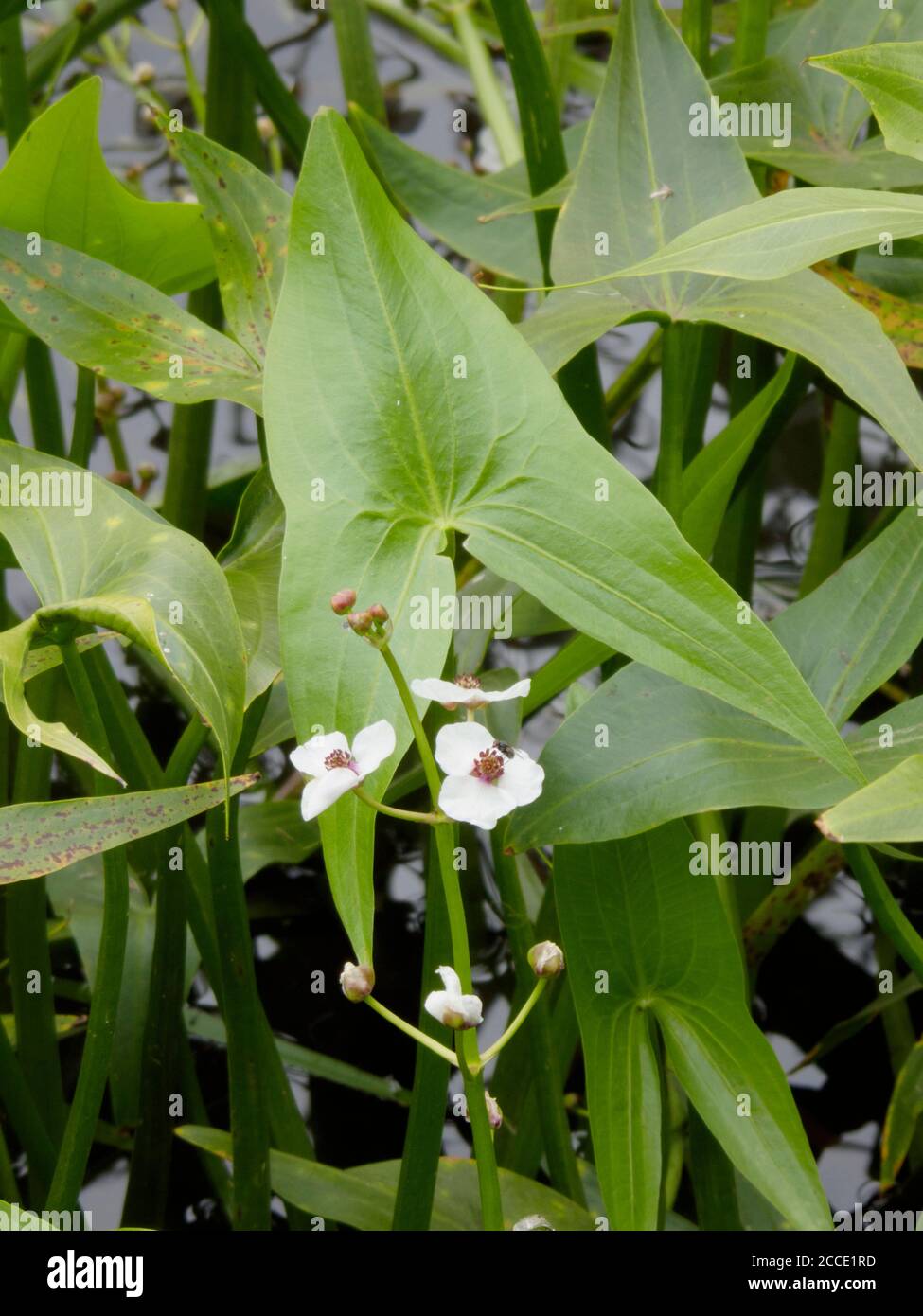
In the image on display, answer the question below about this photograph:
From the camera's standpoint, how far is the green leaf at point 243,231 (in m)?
0.50

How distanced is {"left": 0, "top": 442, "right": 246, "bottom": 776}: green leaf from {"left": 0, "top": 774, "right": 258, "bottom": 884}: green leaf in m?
0.03

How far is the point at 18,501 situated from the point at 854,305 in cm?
27

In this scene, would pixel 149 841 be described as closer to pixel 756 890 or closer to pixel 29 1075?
pixel 29 1075

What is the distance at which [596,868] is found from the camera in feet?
A: 1.36

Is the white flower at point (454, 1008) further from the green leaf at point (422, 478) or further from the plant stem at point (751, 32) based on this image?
the plant stem at point (751, 32)

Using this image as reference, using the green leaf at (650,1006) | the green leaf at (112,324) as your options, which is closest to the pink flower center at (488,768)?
the green leaf at (650,1006)

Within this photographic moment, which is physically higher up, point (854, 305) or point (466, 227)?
point (466, 227)

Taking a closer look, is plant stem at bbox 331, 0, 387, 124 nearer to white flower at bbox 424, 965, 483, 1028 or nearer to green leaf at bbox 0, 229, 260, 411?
green leaf at bbox 0, 229, 260, 411

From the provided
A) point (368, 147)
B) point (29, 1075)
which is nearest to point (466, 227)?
point (368, 147)

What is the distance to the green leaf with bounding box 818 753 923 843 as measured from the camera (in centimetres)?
30

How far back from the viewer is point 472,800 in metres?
0.29
